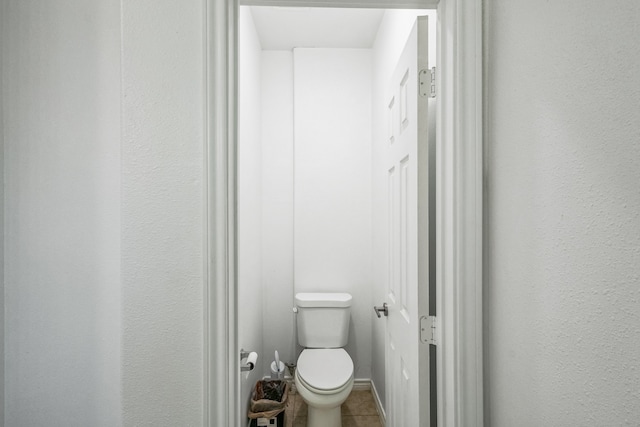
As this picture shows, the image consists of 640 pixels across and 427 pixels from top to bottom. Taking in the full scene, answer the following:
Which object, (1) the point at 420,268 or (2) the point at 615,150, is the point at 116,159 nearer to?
(1) the point at 420,268

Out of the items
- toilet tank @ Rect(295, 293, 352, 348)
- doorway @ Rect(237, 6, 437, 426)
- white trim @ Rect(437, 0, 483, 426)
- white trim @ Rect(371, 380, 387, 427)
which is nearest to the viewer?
white trim @ Rect(437, 0, 483, 426)

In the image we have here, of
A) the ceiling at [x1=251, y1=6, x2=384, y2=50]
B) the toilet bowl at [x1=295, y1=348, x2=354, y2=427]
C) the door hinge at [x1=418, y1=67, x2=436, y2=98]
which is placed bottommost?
the toilet bowl at [x1=295, y1=348, x2=354, y2=427]

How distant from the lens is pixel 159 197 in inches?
36.0

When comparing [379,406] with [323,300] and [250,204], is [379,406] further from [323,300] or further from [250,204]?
[250,204]

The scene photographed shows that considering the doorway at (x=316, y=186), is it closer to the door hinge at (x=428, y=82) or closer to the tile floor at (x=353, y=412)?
the tile floor at (x=353, y=412)

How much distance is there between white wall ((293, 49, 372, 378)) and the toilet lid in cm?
53

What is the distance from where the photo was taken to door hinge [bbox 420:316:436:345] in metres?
1.09

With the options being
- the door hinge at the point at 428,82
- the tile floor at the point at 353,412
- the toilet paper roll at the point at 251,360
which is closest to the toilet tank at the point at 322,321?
the tile floor at the point at 353,412

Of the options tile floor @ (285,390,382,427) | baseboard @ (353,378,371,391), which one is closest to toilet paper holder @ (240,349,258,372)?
tile floor @ (285,390,382,427)

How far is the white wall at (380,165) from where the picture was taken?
2.04 meters

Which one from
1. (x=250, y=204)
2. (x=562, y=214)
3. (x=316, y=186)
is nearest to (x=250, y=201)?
(x=250, y=204)

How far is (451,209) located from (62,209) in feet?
3.45

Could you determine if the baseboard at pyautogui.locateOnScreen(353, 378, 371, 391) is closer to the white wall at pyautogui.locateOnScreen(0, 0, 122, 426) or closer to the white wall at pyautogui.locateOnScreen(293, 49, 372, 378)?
the white wall at pyautogui.locateOnScreen(293, 49, 372, 378)

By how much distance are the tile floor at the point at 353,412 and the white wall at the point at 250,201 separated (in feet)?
1.05
